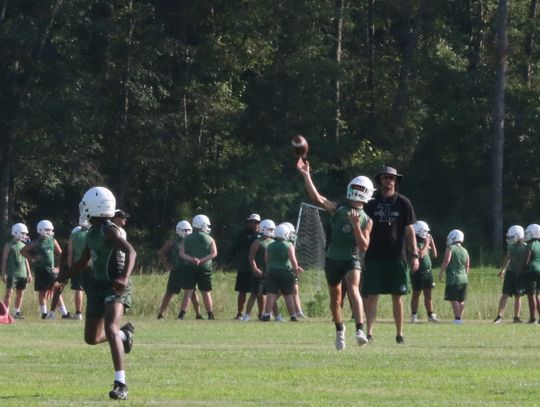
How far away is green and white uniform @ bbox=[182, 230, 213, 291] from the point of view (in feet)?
95.8

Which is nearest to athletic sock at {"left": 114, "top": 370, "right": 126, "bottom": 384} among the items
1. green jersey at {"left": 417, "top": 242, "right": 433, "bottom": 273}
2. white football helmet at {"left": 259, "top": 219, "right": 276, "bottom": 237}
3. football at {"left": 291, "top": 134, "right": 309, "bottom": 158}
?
football at {"left": 291, "top": 134, "right": 309, "bottom": 158}

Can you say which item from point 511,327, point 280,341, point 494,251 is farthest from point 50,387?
point 494,251

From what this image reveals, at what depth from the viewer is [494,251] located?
176ft

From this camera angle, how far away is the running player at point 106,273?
13.0 meters

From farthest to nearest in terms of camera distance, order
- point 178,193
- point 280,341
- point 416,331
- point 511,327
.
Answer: point 178,193
point 511,327
point 416,331
point 280,341

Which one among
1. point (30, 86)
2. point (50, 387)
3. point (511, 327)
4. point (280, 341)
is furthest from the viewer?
point (30, 86)

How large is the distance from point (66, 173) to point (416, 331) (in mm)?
28921

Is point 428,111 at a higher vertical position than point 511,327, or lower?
higher

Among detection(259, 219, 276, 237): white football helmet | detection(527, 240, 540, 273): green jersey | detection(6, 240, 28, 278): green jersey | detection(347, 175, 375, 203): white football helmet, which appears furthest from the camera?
detection(259, 219, 276, 237): white football helmet

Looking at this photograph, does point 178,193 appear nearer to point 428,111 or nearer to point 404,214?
point 428,111

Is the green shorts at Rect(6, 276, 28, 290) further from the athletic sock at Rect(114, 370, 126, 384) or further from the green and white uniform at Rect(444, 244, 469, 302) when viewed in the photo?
the athletic sock at Rect(114, 370, 126, 384)

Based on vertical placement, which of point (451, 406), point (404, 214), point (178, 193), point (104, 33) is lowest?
point (451, 406)

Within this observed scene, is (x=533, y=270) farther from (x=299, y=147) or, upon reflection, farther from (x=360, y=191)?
(x=299, y=147)

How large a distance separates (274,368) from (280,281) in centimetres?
1337
